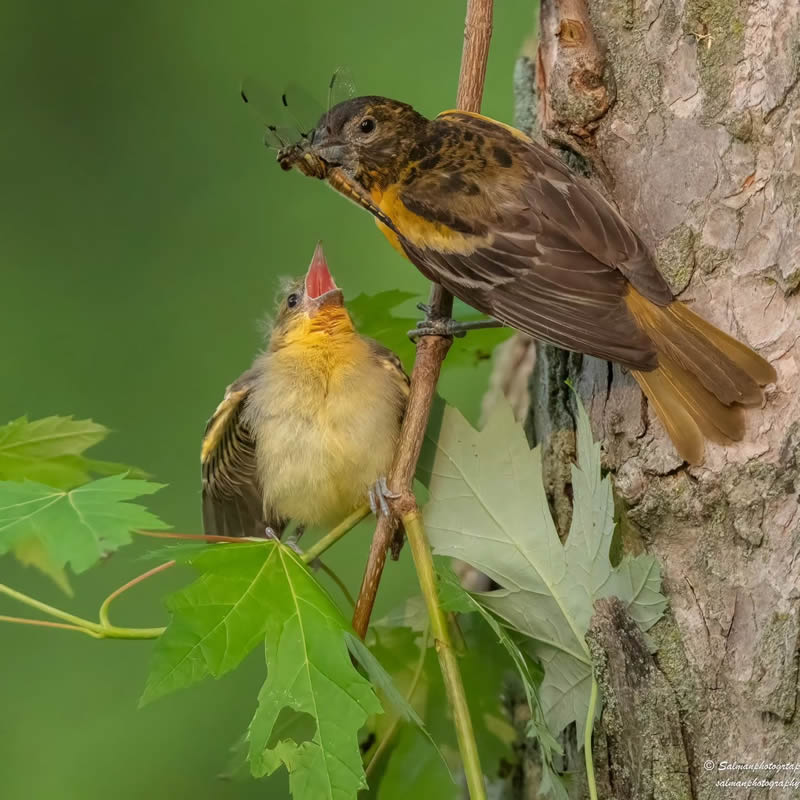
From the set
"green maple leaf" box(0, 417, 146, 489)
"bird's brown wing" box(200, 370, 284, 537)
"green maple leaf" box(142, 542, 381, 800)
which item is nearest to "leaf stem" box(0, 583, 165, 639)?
"green maple leaf" box(142, 542, 381, 800)

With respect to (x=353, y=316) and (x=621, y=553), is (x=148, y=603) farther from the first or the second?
(x=621, y=553)

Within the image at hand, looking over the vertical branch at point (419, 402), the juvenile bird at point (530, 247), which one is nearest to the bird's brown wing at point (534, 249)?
the juvenile bird at point (530, 247)

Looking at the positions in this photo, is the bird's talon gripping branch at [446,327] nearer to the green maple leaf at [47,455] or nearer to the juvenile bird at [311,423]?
the juvenile bird at [311,423]

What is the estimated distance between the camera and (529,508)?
1.70m

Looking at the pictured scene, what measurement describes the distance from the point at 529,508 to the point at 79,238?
128 inches

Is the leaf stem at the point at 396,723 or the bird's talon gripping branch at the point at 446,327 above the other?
the bird's talon gripping branch at the point at 446,327

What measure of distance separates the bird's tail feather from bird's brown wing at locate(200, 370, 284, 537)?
0.85 m

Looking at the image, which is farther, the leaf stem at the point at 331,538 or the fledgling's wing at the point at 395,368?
the fledgling's wing at the point at 395,368

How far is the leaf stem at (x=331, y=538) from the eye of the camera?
1.64 metres

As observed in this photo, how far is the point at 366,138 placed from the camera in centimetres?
227

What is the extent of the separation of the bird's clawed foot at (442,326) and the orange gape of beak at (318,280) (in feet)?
0.92

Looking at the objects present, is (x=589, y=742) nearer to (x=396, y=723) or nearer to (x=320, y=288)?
(x=396, y=723)

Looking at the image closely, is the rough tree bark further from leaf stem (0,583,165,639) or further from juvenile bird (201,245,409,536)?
leaf stem (0,583,165,639)

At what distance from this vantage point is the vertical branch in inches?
65.7
